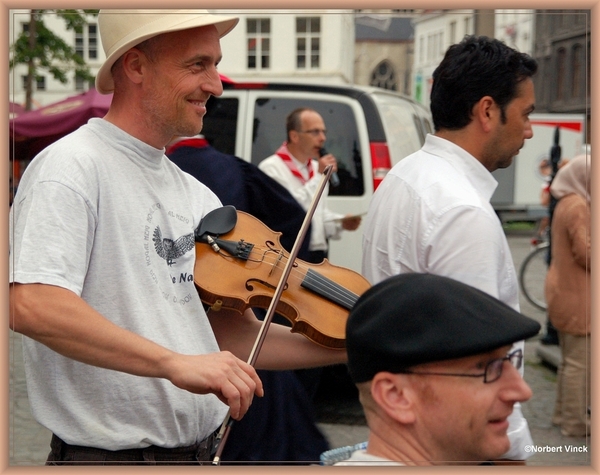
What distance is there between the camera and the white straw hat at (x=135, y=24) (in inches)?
82.2

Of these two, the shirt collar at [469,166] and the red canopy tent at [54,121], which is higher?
the shirt collar at [469,166]

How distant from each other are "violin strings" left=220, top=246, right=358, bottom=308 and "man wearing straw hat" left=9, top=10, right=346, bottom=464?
291 millimetres

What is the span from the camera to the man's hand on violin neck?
1.79 meters

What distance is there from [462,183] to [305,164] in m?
4.26

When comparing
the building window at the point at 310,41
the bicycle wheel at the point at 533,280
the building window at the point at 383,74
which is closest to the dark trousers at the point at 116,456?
the building window at the point at 310,41

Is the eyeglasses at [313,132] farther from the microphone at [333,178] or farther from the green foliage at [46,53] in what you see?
the green foliage at [46,53]

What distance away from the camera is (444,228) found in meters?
2.30

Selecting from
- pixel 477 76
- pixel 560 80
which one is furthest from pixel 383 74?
pixel 477 76

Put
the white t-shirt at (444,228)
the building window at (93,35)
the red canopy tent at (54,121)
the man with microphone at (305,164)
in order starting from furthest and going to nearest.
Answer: the red canopy tent at (54,121) < the man with microphone at (305,164) < the building window at (93,35) < the white t-shirt at (444,228)

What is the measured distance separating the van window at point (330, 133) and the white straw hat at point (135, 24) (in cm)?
453

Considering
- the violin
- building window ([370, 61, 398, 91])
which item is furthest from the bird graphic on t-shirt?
building window ([370, 61, 398, 91])

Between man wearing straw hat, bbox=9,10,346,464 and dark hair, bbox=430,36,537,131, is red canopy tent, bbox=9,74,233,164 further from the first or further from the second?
man wearing straw hat, bbox=9,10,346,464

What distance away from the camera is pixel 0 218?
2143 millimetres

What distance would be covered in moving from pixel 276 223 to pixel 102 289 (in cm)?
239
